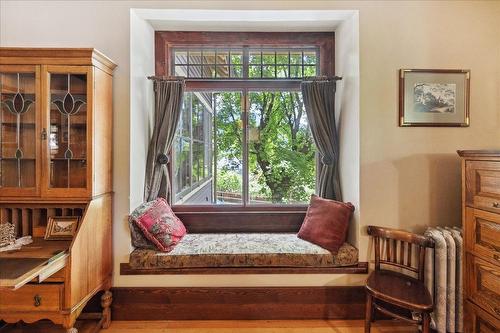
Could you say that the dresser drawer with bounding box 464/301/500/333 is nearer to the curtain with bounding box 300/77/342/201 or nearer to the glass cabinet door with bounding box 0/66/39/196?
the curtain with bounding box 300/77/342/201

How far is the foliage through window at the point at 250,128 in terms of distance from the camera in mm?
2654

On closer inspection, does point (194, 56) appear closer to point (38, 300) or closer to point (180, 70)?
point (180, 70)

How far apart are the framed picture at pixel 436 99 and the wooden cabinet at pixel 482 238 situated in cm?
53

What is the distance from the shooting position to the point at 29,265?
4.77 feet

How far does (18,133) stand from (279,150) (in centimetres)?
214

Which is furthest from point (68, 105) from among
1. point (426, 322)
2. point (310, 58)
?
point (426, 322)

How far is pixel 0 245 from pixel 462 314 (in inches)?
127

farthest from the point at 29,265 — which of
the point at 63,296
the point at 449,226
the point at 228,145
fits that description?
the point at 449,226

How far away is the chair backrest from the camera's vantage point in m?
1.90

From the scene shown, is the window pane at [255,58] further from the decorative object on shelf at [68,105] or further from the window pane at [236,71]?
the decorative object on shelf at [68,105]

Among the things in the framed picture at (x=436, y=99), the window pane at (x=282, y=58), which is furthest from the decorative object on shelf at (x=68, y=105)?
the framed picture at (x=436, y=99)

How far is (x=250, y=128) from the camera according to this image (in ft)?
8.73

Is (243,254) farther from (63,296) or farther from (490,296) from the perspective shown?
(490,296)

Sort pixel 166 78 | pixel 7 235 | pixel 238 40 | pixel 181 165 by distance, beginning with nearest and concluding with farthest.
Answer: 1. pixel 7 235
2. pixel 166 78
3. pixel 238 40
4. pixel 181 165
